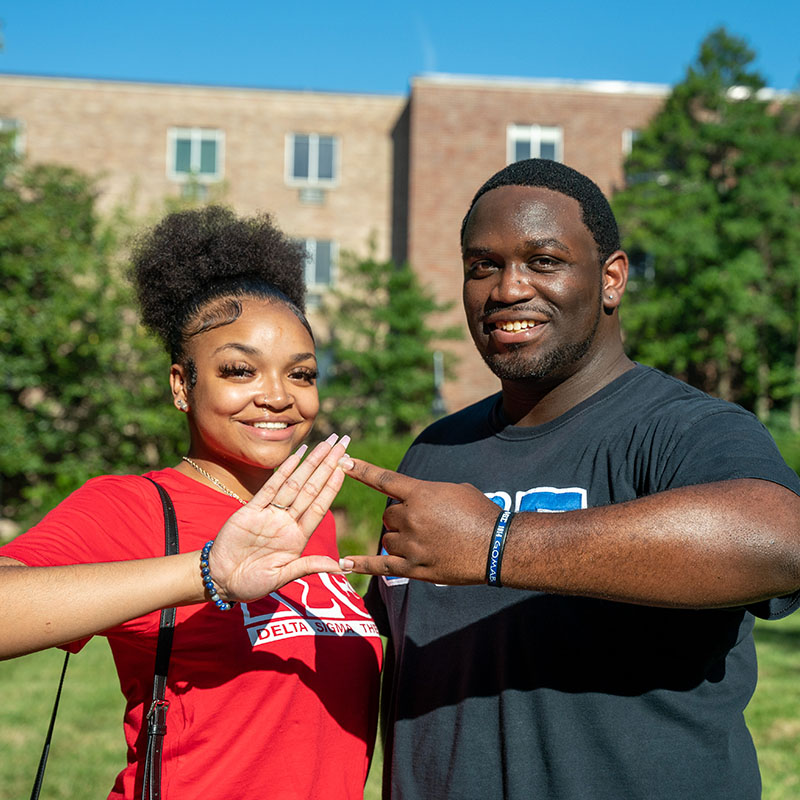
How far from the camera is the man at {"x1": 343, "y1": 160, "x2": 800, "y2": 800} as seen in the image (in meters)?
1.75

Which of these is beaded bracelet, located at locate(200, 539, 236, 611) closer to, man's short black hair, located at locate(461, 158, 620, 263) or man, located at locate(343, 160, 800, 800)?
man, located at locate(343, 160, 800, 800)

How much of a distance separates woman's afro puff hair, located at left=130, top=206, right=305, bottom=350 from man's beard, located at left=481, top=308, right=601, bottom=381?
0.85 metres

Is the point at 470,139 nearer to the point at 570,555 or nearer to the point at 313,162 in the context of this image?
the point at 313,162

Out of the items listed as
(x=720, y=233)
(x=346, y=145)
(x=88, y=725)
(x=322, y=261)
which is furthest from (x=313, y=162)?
(x=88, y=725)

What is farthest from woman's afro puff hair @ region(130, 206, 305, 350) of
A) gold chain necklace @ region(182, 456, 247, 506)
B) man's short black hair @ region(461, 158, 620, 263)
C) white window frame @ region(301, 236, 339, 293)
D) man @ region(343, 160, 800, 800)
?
white window frame @ region(301, 236, 339, 293)

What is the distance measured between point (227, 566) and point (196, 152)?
26357 mm

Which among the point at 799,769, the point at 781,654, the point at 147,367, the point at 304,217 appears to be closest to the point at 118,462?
the point at 147,367

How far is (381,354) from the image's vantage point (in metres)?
23.0

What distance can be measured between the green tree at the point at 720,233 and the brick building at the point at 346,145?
4.92 ft

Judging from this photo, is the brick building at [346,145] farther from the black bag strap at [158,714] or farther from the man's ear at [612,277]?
the black bag strap at [158,714]

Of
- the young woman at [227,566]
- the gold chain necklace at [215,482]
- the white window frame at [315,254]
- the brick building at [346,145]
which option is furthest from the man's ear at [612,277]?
the white window frame at [315,254]

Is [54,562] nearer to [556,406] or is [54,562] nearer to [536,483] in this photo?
[536,483]

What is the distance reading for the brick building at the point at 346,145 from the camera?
25047 millimetres

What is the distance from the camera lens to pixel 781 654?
9.06 meters
